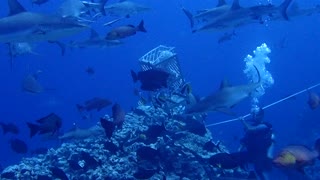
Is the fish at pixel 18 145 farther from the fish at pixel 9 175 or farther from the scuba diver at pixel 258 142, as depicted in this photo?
the scuba diver at pixel 258 142

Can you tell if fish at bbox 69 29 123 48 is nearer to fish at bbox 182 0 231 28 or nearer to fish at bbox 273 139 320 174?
fish at bbox 182 0 231 28

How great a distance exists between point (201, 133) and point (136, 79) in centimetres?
374

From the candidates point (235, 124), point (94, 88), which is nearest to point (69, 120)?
point (94, 88)

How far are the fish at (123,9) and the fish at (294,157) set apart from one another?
6.28 metres

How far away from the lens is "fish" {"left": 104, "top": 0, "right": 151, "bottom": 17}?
1103 centimetres

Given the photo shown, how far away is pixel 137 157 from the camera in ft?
31.4

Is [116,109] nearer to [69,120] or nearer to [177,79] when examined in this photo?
[177,79]

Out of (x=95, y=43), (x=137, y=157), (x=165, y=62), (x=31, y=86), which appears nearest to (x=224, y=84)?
(x=137, y=157)

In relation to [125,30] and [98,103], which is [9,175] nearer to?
[98,103]

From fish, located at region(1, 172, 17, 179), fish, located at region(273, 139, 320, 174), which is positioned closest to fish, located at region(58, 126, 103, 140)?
fish, located at region(1, 172, 17, 179)

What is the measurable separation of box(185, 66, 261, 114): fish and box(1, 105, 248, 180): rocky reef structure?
112 inches

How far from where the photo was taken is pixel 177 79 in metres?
14.1

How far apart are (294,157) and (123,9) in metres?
6.51

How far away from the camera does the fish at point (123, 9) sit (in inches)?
434
